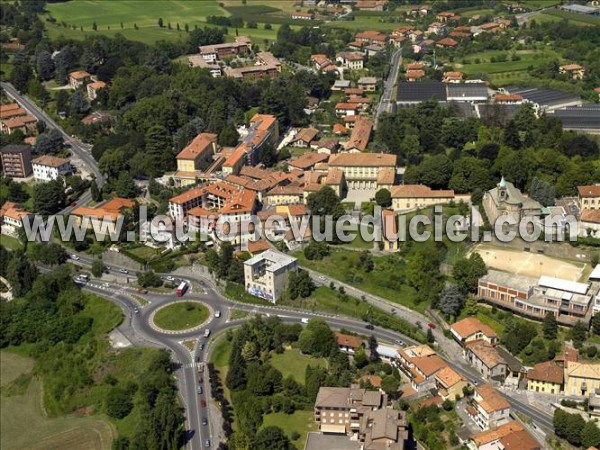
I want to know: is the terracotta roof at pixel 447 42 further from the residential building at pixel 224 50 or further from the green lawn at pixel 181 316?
the green lawn at pixel 181 316

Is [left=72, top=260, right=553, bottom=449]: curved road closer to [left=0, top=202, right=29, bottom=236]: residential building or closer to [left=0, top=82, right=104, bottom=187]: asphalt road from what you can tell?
[left=0, top=202, right=29, bottom=236]: residential building

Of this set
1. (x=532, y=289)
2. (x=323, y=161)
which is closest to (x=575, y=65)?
(x=323, y=161)

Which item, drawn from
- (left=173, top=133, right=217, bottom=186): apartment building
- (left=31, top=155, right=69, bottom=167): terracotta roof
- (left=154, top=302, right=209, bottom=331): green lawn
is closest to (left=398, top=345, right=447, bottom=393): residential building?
(left=154, top=302, right=209, bottom=331): green lawn

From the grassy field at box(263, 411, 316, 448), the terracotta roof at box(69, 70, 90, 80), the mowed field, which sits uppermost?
the terracotta roof at box(69, 70, 90, 80)

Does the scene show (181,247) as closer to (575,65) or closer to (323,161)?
(323,161)

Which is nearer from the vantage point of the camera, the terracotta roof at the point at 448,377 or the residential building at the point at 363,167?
the terracotta roof at the point at 448,377

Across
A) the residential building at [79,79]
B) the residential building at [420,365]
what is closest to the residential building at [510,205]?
the residential building at [420,365]

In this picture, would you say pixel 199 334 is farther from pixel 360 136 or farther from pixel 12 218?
pixel 360 136
